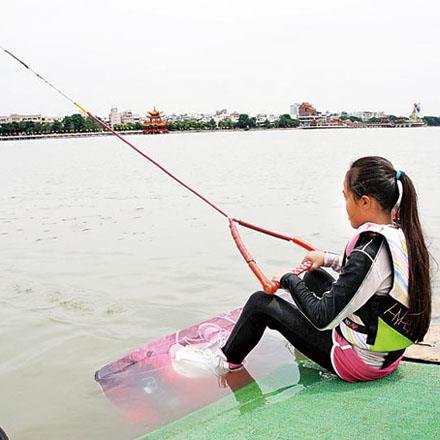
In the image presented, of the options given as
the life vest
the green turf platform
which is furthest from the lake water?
the life vest

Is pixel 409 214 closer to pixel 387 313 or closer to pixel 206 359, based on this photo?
pixel 387 313

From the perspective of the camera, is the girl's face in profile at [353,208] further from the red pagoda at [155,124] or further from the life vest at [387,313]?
the red pagoda at [155,124]

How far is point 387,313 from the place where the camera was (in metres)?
2.72

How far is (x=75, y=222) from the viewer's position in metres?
11.2

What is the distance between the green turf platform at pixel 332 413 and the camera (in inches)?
98.7

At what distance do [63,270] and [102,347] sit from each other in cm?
275

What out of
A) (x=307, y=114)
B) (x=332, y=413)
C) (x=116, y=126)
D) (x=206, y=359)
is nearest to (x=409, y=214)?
(x=332, y=413)

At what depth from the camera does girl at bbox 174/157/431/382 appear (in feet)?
8.62

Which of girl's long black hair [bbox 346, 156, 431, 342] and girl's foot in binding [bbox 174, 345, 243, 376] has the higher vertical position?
girl's long black hair [bbox 346, 156, 431, 342]

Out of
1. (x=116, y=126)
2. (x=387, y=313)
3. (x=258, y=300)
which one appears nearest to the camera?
(x=387, y=313)

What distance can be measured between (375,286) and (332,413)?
582mm

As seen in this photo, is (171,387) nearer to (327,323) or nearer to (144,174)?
(327,323)

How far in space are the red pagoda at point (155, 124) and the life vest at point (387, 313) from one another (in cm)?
8708

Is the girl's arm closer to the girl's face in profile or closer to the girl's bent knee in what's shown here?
the girl's face in profile
